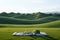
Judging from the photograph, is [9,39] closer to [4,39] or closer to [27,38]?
[4,39]

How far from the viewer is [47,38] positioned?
124ft

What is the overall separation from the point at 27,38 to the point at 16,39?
102 inches

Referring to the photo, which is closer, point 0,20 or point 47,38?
point 47,38

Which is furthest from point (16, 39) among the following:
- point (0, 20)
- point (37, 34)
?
point (0, 20)

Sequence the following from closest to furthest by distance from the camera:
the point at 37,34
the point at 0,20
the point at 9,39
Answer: the point at 9,39, the point at 37,34, the point at 0,20

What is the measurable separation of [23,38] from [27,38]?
35.7 inches

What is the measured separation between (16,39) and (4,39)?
2637 millimetres

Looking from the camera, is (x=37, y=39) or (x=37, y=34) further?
(x=37, y=34)

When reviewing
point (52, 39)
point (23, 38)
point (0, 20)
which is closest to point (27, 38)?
point (23, 38)

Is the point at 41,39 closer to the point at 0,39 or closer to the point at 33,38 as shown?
the point at 33,38

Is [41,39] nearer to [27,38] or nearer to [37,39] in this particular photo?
[37,39]

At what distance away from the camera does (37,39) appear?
119ft

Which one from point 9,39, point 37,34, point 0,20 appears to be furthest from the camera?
point 0,20

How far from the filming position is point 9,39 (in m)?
35.6
